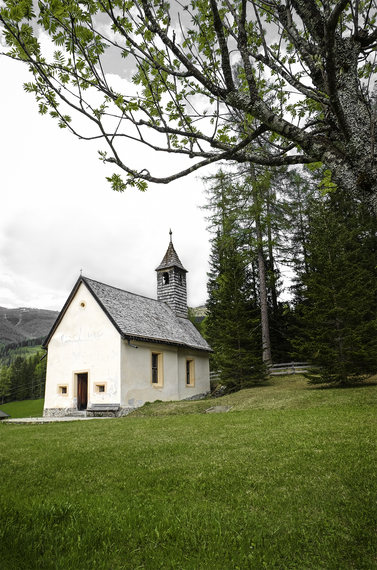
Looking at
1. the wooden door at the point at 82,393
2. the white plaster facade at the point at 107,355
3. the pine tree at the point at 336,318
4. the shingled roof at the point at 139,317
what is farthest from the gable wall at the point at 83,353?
the pine tree at the point at 336,318

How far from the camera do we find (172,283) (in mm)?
25516

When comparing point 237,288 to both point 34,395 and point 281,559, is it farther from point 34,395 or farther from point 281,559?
point 34,395

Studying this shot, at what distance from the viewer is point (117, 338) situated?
56.2 ft

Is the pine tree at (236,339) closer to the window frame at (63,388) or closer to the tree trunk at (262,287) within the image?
the tree trunk at (262,287)

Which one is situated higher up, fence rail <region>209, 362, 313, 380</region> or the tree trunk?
the tree trunk

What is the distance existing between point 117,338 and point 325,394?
9534 millimetres

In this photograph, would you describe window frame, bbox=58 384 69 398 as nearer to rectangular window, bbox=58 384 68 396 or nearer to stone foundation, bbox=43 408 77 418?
rectangular window, bbox=58 384 68 396

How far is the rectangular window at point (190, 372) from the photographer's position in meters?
22.3

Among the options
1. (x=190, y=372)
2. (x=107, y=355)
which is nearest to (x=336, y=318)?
(x=107, y=355)

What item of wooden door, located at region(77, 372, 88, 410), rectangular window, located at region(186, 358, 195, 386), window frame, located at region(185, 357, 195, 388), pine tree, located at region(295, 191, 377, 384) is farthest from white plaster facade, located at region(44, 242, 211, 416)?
pine tree, located at region(295, 191, 377, 384)

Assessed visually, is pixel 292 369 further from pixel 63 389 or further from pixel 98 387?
pixel 63 389

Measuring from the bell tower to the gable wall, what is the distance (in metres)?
7.71

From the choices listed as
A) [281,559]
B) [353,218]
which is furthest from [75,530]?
[353,218]

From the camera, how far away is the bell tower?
83.0 ft
